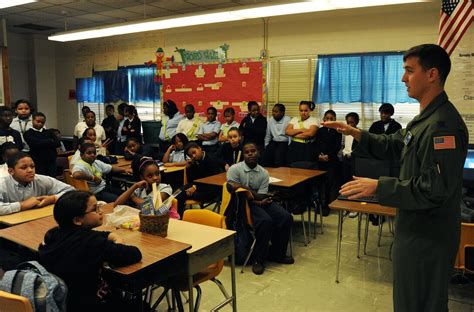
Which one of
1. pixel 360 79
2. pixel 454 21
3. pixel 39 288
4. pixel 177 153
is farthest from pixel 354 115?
pixel 39 288

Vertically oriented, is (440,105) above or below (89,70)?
below

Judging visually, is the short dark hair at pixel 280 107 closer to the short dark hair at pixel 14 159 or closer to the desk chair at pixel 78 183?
the desk chair at pixel 78 183

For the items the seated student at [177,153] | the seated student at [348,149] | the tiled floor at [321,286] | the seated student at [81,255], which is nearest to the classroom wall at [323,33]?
the seated student at [348,149]

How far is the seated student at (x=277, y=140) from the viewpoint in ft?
21.8

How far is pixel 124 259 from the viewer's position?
200 centimetres

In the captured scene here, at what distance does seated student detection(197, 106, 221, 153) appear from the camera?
702 centimetres

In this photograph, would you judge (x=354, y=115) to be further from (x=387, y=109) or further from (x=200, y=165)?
(x=200, y=165)

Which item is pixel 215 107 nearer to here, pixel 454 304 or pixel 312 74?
pixel 312 74

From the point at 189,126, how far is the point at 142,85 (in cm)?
249

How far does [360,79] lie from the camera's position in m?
6.62

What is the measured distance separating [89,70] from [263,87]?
16.4ft

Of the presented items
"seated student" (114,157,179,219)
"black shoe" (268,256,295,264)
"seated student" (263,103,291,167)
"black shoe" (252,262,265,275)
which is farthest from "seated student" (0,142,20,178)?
"seated student" (263,103,291,167)

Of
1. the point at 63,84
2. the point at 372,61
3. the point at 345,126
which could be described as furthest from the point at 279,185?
the point at 63,84

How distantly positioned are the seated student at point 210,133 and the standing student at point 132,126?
4.46 feet
